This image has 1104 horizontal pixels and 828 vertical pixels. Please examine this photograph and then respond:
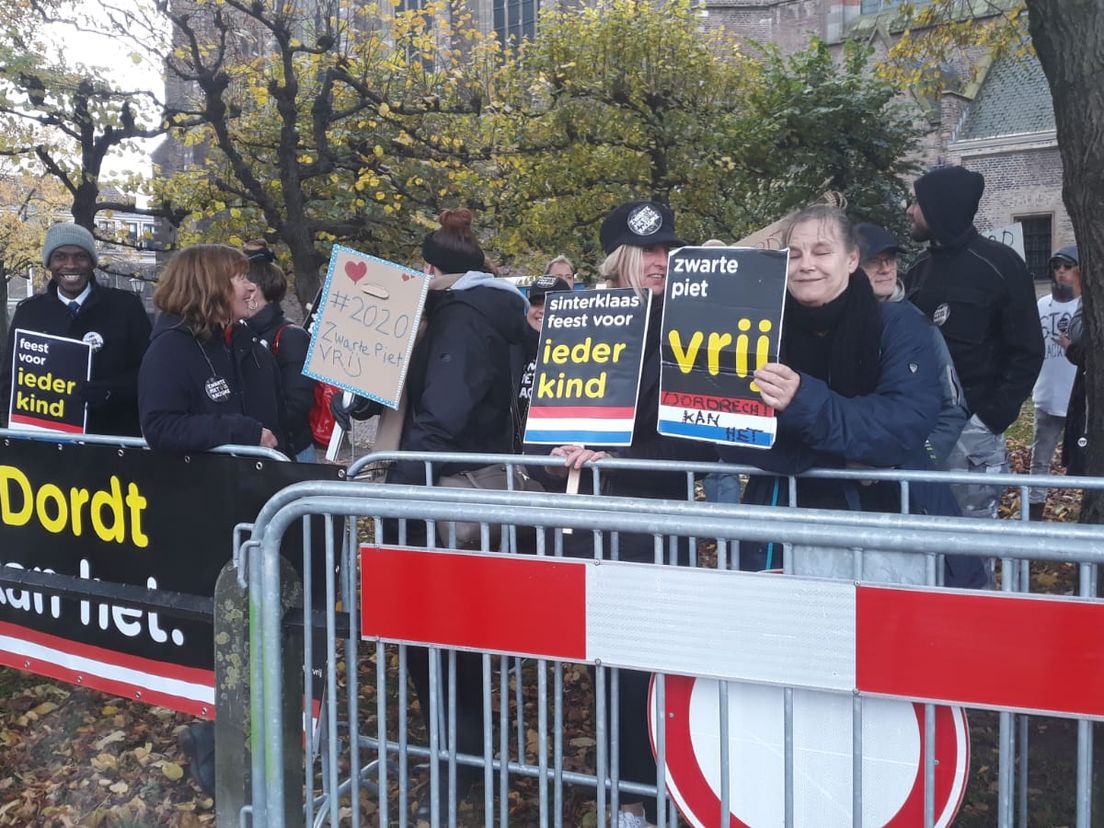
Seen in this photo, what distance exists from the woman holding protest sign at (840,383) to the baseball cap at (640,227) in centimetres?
69

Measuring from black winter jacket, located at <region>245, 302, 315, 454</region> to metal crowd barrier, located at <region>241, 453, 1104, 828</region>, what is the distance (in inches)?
71.0

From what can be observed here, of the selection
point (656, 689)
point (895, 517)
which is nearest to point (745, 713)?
point (656, 689)

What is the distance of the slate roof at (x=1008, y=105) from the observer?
3644 cm

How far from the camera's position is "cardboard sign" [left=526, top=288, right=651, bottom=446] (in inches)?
145

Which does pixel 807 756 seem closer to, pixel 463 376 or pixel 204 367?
pixel 463 376

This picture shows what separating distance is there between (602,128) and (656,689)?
15197mm

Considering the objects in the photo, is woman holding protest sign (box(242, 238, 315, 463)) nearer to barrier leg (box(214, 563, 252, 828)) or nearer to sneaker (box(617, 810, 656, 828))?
barrier leg (box(214, 563, 252, 828))

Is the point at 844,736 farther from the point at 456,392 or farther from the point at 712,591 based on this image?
the point at 456,392

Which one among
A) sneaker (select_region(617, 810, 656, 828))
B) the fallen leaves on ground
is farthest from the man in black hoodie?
the fallen leaves on ground

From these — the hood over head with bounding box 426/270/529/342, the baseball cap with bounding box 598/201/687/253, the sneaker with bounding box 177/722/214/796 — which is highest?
the baseball cap with bounding box 598/201/687/253

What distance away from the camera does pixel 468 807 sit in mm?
3941

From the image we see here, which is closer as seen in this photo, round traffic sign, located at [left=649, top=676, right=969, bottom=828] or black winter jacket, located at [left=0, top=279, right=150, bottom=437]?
round traffic sign, located at [left=649, top=676, right=969, bottom=828]

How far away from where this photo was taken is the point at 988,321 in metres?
4.73

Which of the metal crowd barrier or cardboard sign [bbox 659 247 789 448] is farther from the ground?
cardboard sign [bbox 659 247 789 448]
